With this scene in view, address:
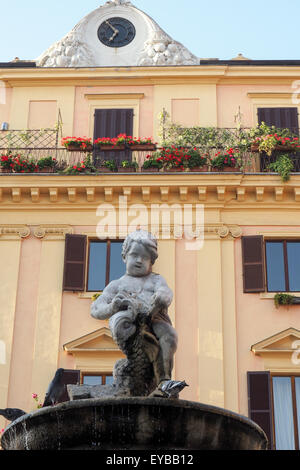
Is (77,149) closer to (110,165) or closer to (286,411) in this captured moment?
(110,165)

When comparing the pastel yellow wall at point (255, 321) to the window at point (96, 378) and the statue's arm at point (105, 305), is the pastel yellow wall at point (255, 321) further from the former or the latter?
the statue's arm at point (105, 305)

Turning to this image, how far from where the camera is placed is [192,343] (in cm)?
2002

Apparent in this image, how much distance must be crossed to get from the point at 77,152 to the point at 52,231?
2.55 meters

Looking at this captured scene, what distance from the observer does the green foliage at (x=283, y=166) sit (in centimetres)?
2144

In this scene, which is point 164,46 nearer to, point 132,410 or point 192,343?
point 192,343

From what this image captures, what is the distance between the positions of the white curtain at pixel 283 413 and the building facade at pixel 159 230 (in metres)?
0.03

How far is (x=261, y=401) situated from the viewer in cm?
1916

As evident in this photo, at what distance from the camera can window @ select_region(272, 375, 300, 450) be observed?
62.3ft

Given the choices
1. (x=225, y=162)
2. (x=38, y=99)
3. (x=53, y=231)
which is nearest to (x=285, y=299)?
(x=225, y=162)

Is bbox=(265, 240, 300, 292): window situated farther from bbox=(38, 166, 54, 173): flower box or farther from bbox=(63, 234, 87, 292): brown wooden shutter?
bbox=(38, 166, 54, 173): flower box

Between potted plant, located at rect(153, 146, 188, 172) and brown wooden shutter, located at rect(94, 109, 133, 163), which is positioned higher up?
brown wooden shutter, located at rect(94, 109, 133, 163)

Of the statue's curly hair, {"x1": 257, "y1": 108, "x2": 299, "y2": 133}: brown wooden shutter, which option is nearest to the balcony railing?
{"x1": 257, "y1": 108, "x2": 299, "y2": 133}: brown wooden shutter

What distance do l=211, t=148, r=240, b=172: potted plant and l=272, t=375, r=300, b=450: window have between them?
224 inches

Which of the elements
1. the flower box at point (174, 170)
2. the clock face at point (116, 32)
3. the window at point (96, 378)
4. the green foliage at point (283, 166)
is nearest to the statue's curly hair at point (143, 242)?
the window at point (96, 378)
